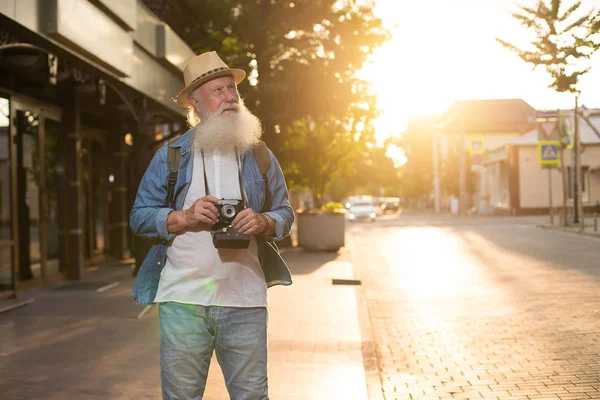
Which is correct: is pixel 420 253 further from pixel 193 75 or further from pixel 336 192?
pixel 336 192

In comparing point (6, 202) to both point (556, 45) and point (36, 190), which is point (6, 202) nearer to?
point (36, 190)

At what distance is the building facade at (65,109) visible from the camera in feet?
29.8

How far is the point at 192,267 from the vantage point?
3293mm

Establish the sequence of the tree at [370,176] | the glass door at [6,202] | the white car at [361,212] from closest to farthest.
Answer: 1. the glass door at [6,202]
2. the tree at [370,176]
3. the white car at [361,212]

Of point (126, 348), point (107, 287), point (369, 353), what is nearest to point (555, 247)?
point (107, 287)

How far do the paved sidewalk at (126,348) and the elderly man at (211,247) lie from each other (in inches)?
88.7

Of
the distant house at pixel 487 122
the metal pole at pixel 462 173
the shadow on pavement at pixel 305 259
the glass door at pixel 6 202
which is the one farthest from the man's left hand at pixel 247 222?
the distant house at pixel 487 122

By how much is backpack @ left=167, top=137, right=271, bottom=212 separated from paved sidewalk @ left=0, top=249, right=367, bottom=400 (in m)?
2.39

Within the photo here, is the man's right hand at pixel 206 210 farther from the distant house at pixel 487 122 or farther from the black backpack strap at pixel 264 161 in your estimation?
the distant house at pixel 487 122

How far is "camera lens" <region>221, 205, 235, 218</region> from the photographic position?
3.12m

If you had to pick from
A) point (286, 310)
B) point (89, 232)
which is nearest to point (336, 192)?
point (89, 232)

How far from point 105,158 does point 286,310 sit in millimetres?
8902

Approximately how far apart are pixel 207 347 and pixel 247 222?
543 mm

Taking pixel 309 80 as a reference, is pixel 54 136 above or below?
below
